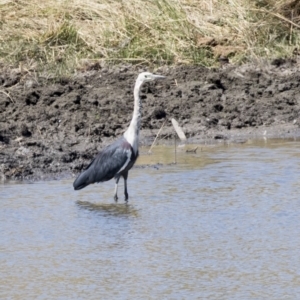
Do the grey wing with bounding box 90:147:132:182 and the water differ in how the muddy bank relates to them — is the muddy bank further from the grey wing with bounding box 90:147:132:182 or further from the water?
the grey wing with bounding box 90:147:132:182

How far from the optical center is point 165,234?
700 cm

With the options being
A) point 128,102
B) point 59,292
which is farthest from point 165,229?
point 128,102

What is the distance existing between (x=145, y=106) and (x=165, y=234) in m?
4.62

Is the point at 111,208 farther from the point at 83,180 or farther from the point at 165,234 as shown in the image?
the point at 165,234

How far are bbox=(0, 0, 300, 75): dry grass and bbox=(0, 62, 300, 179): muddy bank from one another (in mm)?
348

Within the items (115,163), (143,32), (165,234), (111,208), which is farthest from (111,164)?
(143,32)

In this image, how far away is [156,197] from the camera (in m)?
8.20

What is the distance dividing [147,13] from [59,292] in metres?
8.35

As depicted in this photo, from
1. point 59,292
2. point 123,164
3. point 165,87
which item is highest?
point 165,87

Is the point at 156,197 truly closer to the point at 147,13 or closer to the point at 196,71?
the point at 196,71

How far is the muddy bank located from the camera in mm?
10508

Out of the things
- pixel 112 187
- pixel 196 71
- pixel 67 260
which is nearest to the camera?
pixel 67 260

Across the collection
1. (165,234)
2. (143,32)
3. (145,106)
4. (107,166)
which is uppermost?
(143,32)

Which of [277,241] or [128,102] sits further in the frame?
[128,102]
